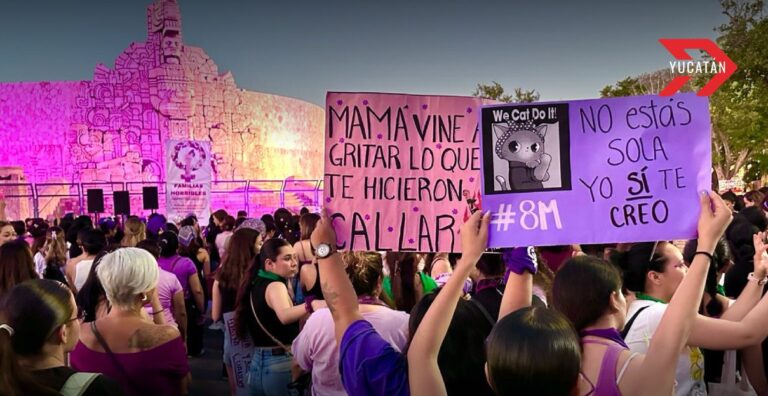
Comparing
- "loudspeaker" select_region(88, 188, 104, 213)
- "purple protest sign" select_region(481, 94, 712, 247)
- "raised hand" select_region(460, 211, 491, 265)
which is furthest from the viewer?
"loudspeaker" select_region(88, 188, 104, 213)

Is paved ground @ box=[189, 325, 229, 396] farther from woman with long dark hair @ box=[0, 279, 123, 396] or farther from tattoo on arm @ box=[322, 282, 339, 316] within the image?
tattoo on arm @ box=[322, 282, 339, 316]

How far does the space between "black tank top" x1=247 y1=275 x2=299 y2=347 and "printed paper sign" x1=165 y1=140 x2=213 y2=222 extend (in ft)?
35.7

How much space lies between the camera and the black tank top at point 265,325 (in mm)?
4477

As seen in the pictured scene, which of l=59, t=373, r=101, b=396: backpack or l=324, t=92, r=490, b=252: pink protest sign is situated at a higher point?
l=324, t=92, r=490, b=252: pink protest sign

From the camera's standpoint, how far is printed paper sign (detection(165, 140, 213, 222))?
48.9 ft

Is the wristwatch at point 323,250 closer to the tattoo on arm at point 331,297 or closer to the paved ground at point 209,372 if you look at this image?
the tattoo on arm at point 331,297

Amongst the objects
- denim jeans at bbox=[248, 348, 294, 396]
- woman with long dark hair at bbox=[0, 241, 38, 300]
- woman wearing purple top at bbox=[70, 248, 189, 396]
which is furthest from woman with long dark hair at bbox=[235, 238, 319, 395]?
woman with long dark hair at bbox=[0, 241, 38, 300]

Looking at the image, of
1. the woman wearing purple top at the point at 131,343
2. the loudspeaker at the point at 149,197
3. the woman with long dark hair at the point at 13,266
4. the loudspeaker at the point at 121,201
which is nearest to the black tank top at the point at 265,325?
the woman wearing purple top at the point at 131,343

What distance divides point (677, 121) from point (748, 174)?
3491cm

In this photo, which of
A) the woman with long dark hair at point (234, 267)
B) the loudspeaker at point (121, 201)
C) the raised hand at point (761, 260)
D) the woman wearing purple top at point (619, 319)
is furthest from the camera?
the loudspeaker at point (121, 201)

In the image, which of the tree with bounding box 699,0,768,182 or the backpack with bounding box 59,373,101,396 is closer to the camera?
the backpack with bounding box 59,373,101,396

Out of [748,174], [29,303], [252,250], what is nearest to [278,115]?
[748,174]

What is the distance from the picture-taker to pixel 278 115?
46156mm

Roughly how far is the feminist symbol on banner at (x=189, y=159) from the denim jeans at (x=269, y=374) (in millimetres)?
11018
